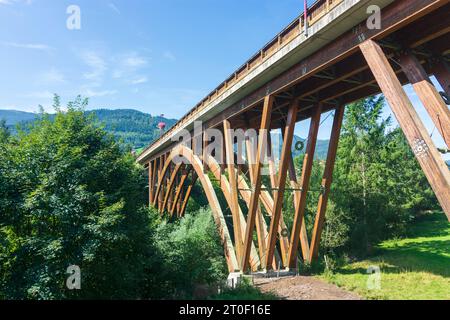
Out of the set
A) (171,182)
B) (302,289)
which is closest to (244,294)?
(302,289)

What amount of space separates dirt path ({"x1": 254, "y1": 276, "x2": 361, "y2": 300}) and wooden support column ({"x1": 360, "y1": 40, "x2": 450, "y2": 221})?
5.92 metres

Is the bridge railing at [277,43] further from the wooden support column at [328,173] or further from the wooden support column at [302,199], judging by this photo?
the wooden support column at [328,173]

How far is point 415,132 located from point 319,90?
8.03m

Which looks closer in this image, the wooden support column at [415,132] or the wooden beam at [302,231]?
the wooden support column at [415,132]

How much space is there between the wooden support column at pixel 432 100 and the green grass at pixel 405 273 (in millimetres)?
6778

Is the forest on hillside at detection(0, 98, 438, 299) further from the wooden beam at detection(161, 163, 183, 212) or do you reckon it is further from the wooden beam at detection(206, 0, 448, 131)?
the wooden beam at detection(161, 163, 183, 212)

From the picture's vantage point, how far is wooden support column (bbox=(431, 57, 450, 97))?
923 centimetres

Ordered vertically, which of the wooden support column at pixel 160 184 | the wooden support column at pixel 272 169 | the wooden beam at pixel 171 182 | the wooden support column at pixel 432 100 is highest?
the wooden support column at pixel 160 184

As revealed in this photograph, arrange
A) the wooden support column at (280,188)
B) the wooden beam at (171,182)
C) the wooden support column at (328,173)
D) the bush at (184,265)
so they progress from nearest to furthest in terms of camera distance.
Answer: the wooden support column at (280,188) < the bush at (184,265) < the wooden support column at (328,173) < the wooden beam at (171,182)

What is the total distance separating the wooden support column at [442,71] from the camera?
9.23 m

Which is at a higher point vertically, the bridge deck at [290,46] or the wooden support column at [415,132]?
the bridge deck at [290,46]

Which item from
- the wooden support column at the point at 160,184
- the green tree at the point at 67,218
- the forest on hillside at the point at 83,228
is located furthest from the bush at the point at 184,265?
the wooden support column at the point at 160,184
